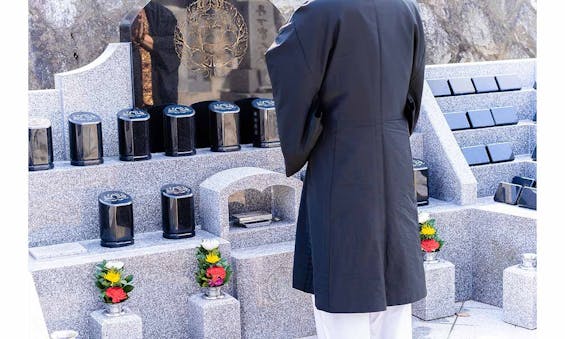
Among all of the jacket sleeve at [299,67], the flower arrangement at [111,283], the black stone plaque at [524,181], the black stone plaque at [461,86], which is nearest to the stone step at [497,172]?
the black stone plaque at [524,181]

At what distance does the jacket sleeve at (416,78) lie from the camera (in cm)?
416

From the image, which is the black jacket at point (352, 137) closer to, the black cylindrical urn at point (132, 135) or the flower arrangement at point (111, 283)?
the flower arrangement at point (111, 283)

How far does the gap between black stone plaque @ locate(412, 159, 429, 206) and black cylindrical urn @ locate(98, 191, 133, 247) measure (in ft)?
6.99

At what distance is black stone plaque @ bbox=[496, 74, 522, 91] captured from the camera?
7773 mm

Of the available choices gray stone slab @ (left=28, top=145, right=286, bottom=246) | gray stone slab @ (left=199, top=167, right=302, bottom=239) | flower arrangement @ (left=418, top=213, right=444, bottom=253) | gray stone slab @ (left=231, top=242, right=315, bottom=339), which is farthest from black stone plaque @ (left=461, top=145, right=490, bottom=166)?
gray stone slab @ (left=231, top=242, right=315, bottom=339)

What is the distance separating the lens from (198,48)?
249 inches

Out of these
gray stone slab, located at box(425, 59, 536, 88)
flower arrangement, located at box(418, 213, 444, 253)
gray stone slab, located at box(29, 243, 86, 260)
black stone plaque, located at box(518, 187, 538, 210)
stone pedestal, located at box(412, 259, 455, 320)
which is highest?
gray stone slab, located at box(425, 59, 536, 88)

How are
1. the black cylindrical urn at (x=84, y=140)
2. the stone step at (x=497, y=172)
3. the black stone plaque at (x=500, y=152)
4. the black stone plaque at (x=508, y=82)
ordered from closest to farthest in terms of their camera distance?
1. the black cylindrical urn at (x=84, y=140)
2. the stone step at (x=497, y=172)
3. the black stone plaque at (x=500, y=152)
4. the black stone plaque at (x=508, y=82)

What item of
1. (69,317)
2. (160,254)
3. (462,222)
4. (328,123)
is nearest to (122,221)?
(160,254)

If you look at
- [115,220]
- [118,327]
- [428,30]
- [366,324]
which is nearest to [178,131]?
[115,220]

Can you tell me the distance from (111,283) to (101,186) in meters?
0.94

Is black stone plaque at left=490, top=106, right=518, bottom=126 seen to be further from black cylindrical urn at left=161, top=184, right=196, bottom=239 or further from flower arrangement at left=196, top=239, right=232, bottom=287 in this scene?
flower arrangement at left=196, top=239, right=232, bottom=287

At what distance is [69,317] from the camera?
4984mm

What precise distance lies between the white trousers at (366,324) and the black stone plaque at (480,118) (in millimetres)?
3314
